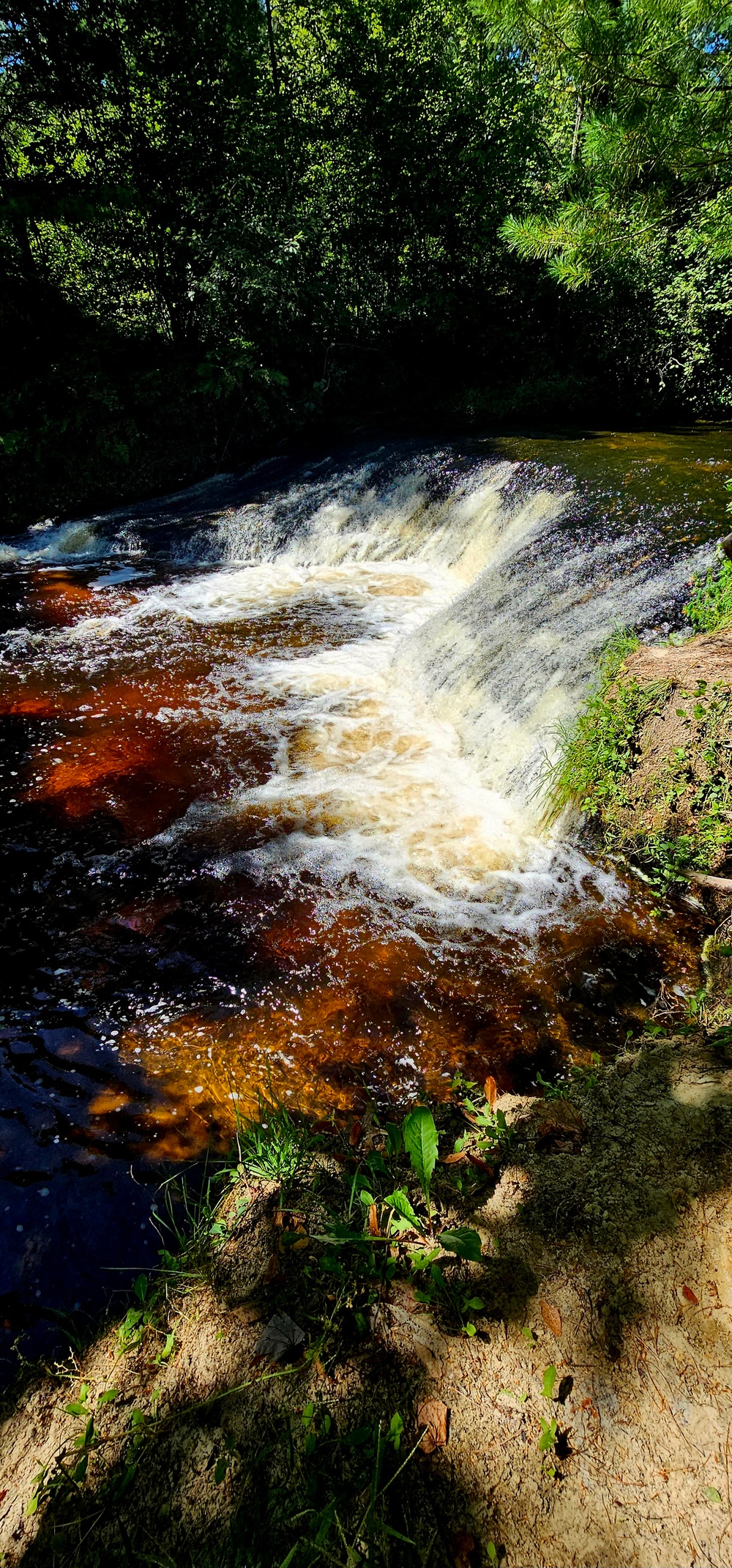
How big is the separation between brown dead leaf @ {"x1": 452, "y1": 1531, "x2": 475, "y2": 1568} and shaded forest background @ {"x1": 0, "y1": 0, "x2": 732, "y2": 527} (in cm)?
1303

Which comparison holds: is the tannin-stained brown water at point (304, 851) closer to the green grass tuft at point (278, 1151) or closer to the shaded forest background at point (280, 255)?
the green grass tuft at point (278, 1151)

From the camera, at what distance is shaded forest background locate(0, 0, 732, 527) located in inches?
420

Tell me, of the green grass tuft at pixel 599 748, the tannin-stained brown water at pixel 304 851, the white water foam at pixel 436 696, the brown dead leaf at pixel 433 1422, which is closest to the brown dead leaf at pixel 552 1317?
the brown dead leaf at pixel 433 1422

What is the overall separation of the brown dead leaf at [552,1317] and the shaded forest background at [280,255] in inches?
498

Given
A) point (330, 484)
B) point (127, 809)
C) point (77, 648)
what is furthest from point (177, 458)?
point (127, 809)

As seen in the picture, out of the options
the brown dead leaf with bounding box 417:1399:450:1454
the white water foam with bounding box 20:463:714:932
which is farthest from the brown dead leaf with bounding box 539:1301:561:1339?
the white water foam with bounding box 20:463:714:932

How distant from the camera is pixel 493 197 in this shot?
12.5m

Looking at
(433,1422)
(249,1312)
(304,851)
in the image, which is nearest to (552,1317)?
(433,1422)

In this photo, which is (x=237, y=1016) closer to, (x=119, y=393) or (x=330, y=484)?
(x=330, y=484)

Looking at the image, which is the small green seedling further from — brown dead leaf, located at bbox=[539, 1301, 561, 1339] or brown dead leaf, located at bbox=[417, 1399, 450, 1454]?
brown dead leaf, located at bbox=[417, 1399, 450, 1454]

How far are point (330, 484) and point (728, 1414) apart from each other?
1143 centimetres

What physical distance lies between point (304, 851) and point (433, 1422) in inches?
123

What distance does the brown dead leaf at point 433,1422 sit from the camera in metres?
1.34

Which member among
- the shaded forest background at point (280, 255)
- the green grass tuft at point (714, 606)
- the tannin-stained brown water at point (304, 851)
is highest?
the shaded forest background at point (280, 255)
